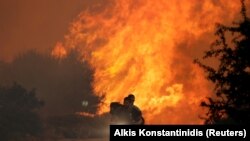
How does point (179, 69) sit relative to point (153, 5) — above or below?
below

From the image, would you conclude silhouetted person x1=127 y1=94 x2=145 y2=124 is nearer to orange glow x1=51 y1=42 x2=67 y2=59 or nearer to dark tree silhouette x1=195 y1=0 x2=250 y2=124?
dark tree silhouette x1=195 y1=0 x2=250 y2=124

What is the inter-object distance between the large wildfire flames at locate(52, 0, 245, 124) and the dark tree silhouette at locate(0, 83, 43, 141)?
8.06 m

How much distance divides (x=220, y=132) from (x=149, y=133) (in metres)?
1.13

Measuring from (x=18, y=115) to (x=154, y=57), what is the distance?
46.0 feet

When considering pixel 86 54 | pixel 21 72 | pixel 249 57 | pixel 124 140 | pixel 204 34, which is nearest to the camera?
pixel 124 140

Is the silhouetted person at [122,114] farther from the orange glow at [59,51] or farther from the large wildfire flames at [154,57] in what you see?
the orange glow at [59,51]

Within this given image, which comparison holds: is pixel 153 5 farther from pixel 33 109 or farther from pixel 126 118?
pixel 126 118

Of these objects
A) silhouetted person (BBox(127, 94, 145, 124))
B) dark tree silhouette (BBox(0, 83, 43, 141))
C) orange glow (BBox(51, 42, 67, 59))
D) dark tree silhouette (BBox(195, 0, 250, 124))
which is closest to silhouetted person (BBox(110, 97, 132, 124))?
silhouetted person (BBox(127, 94, 145, 124))

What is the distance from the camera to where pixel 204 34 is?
48.0 meters

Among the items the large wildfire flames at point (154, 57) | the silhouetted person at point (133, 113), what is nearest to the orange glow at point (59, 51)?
the large wildfire flames at point (154, 57)

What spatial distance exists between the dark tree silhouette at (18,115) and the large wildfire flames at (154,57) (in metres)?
8.06

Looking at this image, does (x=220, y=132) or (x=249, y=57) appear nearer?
(x=220, y=132)

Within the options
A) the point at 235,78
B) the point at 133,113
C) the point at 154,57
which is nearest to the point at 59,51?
the point at 154,57

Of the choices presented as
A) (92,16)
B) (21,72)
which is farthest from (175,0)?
(21,72)
